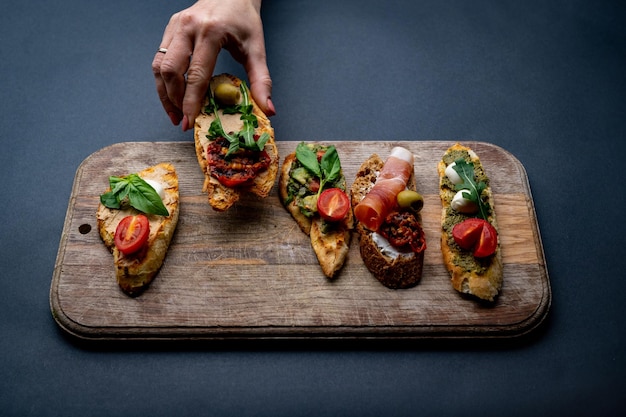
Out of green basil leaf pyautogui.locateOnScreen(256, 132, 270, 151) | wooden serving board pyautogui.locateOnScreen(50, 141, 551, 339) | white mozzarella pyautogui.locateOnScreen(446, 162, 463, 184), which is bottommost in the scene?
wooden serving board pyautogui.locateOnScreen(50, 141, 551, 339)

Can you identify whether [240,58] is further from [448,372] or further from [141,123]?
→ [448,372]

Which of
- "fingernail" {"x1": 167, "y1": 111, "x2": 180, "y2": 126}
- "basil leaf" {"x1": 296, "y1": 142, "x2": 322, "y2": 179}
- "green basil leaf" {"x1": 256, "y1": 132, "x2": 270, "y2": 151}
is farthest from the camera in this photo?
"fingernail" {"x1": 167, "y1": 111, "x2": 180, "y2": 126}

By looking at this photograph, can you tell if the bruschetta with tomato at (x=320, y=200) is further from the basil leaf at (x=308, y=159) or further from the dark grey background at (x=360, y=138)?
the dark grey background at (x=360, y=138)

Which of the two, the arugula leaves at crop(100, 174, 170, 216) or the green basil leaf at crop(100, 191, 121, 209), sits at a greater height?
the arugula leaves at crop(100, 174, 170, 216)

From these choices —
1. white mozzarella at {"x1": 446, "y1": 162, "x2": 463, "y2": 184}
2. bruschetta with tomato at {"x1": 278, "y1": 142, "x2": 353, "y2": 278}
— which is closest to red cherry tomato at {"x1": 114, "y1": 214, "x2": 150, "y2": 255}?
bruschetta with tomato at {"x1": 278, "y1": 142, "x2": 353, "y2": 278}

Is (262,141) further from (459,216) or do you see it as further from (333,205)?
(459,216)

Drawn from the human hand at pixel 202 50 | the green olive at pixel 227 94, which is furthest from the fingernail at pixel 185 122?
the green olive at pixel 227 94

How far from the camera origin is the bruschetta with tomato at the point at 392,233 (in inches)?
146

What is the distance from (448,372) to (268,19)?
12.5ft

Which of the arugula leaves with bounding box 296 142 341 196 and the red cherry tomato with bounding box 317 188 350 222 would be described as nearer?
the red cherry tomato with bounding box 317 188 350 222

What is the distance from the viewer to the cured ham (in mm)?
3752

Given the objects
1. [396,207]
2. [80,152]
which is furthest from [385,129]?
[80,152]

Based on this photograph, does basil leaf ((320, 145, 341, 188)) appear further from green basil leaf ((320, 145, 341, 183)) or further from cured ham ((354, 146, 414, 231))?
cured ham ((354, 146, 414, 231))

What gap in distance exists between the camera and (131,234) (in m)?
3.65
